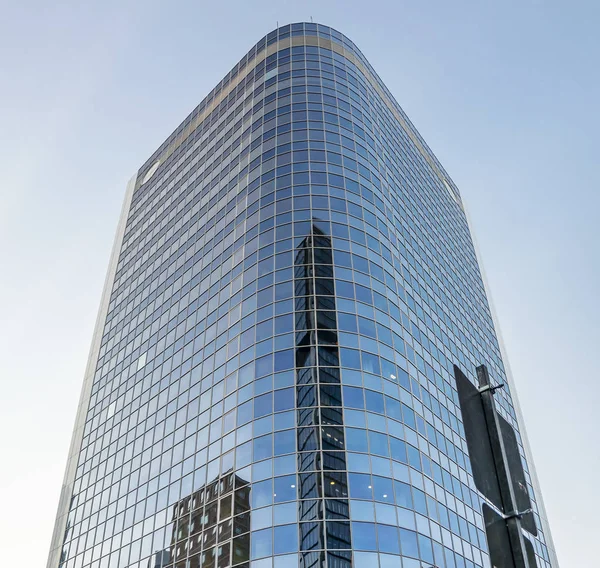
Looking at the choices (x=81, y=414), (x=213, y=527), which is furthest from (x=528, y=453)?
(x=81, y=414)

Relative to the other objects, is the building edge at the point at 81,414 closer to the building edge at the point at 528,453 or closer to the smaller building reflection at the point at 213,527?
the smaller building reflection at the point at 213,527

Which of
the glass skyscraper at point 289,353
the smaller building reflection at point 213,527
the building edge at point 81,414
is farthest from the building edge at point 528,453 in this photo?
the building edge at point 81,414

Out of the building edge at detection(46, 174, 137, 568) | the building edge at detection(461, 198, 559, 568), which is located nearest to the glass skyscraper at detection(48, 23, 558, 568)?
the building edge at detection(46, 174, 137, 568)

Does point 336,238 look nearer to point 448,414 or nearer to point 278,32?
point 448,414

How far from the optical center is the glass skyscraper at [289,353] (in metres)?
34.2

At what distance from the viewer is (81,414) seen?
6031 centimetres

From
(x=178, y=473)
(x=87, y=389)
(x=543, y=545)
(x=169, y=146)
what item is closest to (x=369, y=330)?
(x=178, y=473)

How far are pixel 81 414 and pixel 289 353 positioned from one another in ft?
101

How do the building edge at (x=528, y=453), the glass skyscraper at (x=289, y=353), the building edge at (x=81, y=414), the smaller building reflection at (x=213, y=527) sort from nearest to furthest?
1. the smaller building reflection at (x=213, y=527)
2. the glass skyscraper at (x=289, y=353)
3. the building edge at (x=81, y=414)
4. the building edge at (x=528, y=453)

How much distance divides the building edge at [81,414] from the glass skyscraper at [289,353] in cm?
32

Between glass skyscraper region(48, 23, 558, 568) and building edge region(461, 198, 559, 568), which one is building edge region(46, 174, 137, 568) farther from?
building edge region(461, 198, 559, 568)

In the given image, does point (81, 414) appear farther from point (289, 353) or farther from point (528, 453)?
point (528, 453)

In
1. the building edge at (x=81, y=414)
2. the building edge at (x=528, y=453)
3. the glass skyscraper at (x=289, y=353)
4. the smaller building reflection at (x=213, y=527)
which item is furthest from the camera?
the building edge at (x=528, y=453)

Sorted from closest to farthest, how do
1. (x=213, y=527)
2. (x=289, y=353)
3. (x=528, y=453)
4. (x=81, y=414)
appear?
(x=213, y=527)
(x=289, y=353)
(x=528, y=453)
(x=81, y=414)
